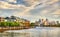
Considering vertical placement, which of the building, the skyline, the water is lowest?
the water

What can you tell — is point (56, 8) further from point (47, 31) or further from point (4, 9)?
point (4, 9)

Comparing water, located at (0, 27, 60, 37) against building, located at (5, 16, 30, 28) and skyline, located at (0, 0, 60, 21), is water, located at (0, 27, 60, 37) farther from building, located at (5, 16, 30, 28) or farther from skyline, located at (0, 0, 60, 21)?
skyline, located at (0, 0, 60, 21)

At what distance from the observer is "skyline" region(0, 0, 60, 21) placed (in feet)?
12.5

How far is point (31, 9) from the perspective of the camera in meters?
3.86

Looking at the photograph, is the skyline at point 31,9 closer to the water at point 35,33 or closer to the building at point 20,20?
the building at point 20,20

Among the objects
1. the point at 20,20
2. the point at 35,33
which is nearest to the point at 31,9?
the point at 20,20

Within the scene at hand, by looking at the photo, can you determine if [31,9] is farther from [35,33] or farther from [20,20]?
[35,33]

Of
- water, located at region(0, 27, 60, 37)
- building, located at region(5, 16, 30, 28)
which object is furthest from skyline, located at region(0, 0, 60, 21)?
water, located at region(0, 27, 60, 37)

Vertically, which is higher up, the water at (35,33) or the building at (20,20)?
the building at (20,20)

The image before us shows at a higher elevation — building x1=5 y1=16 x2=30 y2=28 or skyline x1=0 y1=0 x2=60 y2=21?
skyline x1=0 y1=0 x2=60 y2=21

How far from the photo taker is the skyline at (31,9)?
3814 mm

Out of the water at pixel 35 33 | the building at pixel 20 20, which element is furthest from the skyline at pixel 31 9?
the water at pixel 35 33

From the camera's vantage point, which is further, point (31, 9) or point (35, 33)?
point (31, 9)

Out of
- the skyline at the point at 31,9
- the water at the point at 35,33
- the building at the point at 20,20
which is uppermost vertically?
the skyline at the point at 31,9
